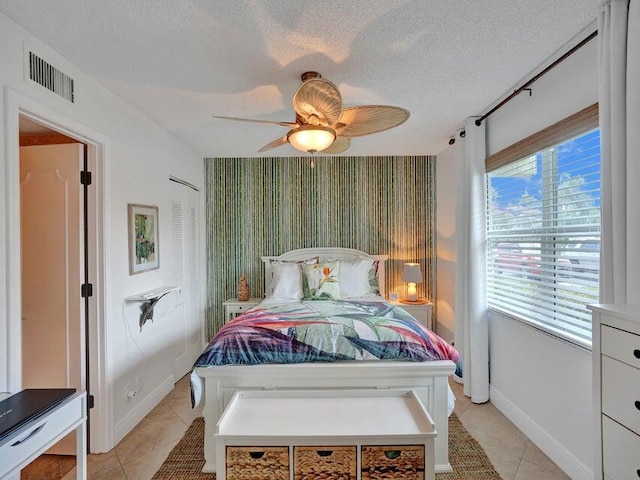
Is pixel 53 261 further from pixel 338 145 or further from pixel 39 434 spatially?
pixel 338 145

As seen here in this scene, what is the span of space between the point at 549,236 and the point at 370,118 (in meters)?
1.42

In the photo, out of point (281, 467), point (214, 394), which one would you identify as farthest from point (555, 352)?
point (214, 394)

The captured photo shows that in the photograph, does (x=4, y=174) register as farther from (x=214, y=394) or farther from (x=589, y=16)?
(x=589, y=16)

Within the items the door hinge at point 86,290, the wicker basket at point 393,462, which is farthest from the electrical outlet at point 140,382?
the wicker basket at point 393,462

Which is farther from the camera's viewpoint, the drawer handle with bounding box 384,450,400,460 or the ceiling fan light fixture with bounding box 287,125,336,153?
the ceiling fan light fixture with bounding box 287,125,336,153

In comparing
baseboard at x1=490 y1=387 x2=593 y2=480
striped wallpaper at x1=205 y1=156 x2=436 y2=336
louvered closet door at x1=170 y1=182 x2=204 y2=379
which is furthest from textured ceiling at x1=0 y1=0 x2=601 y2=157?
baseboard at x1=490 y1=387 x2=593 y2=480

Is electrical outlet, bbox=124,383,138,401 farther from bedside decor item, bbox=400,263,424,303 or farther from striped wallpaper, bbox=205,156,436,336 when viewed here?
bedside decor item, bbox=400,263,424,303

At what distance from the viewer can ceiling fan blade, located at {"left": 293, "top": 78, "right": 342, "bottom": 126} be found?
5.48ft

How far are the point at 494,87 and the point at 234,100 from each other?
6.27 feet

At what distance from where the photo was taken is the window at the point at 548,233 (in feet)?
5.97

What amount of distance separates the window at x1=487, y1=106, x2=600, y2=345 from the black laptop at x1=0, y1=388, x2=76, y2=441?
2671 millimetres

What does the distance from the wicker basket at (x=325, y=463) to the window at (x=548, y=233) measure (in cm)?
146

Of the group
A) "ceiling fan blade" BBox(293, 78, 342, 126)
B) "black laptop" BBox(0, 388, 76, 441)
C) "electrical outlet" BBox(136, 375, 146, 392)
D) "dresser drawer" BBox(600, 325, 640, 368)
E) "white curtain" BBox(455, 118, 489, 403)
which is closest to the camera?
"dresser drawer" BBox(600, 325, 640, 368)

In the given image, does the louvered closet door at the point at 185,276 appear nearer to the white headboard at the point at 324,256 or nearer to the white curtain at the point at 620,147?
the white headboard at the point at 324,256
